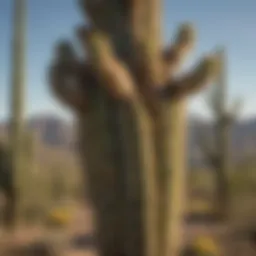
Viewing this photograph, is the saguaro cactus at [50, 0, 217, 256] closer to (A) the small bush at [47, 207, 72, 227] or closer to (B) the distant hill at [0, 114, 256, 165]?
(A) the small bush at [47, 207, 72, 227]

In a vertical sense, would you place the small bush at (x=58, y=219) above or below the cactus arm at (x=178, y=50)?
below

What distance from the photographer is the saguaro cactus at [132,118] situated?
5.54 meters

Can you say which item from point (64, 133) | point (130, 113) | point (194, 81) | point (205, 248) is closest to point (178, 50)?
point (194, 81)

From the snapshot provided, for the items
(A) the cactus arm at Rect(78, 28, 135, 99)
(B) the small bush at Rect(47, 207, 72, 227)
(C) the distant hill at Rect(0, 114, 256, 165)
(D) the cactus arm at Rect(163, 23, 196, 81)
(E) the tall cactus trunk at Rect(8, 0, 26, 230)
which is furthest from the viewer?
(C) the distant hill at Rect(0, 114, 256, 165)

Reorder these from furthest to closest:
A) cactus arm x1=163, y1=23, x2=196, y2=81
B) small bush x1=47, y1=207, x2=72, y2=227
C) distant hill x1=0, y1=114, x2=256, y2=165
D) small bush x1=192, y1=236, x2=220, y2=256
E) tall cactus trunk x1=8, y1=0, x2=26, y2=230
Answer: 1. distant hill x1=0, y1=114, x2=256, y2=165
2. small bush x1=47, y1=207, x2=72, y2=227
3. tall cactus trunk x1=8, y1=0, x2=26, y2=230
4. small bush x1=192, y1=236, x2=220, y2=256
5. cactus arm x1=163, y1=23, x2=196, y2=81

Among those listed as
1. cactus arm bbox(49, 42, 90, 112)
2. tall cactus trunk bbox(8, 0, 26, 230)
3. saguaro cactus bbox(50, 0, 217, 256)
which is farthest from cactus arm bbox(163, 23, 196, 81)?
tall cactus trunk bbox(8, 0, 26, 230)

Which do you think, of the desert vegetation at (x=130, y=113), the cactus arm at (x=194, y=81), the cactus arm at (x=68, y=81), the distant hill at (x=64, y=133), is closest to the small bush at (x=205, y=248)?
the desert vegetation at (x=130, y=113)

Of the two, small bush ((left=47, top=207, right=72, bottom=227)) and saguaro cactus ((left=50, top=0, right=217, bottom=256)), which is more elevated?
saguaro cactus ((left=50, top=0, right=217, bottom=256))

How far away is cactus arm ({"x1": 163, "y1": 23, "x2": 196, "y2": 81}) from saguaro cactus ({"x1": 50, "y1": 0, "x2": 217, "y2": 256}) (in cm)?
1

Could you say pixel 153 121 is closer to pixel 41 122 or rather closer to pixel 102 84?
pixel 102 84

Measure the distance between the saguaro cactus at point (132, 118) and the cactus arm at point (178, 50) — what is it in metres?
0.01

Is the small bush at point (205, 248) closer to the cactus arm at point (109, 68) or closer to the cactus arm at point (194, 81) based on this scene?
the cactus arm at point (194, 81)

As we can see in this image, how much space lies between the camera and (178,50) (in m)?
5.91

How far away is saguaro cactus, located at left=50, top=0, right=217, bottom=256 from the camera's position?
18.2 ft
